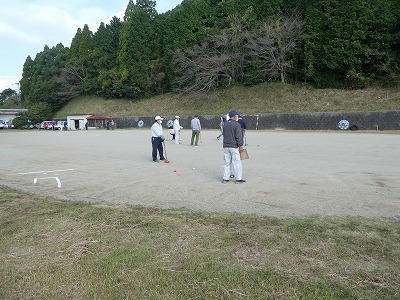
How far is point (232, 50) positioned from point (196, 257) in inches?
1797

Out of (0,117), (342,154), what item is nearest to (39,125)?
(0,117)

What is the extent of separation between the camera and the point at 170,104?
52.6m

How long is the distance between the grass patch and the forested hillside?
37.9 meters

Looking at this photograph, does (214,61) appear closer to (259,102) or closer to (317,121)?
(259,102)

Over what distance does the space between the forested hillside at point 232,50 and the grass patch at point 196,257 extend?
37.9 metres

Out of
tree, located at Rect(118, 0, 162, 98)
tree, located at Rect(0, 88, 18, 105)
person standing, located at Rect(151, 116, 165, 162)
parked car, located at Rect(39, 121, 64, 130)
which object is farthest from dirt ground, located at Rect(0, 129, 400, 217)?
tree, located at Rect(0, 88, 18, 105)

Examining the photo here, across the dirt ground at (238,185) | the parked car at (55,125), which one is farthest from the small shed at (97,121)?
the dirt ground at (238,185)

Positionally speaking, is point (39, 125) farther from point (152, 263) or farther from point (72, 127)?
point (152, 263)

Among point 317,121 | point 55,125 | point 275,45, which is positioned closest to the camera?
point 317,121

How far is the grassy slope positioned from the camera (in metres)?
35.2

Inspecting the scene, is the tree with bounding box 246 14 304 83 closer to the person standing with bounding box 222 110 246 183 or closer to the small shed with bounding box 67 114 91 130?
the small shed with bounding box 67 114 91 130

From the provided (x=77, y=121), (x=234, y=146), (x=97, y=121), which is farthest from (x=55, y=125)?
(x=234, y=146)

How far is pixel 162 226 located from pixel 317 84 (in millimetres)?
40966

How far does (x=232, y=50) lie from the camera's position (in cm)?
4641
